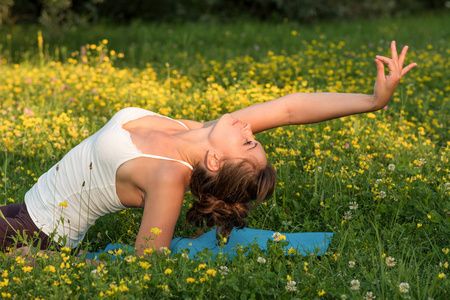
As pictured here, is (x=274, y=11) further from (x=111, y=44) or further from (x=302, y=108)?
(x=302, y=108)

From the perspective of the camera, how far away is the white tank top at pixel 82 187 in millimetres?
2768

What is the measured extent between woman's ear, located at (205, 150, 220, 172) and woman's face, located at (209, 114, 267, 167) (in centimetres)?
A: 3

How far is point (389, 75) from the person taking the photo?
8.61ft

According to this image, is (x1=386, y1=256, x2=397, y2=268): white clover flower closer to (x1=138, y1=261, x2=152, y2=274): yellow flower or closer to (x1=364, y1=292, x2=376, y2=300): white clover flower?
(x1=364, y1=292, x2=376, y2=300): white clover flower

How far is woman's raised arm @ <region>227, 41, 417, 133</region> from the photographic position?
2.62 m

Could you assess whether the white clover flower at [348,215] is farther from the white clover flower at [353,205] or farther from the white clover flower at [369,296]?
the white clover flower at [369,296]

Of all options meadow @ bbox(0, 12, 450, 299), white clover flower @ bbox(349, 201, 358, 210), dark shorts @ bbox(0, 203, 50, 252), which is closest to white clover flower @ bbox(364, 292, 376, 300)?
meadow @ bbox(0, 12, 450, 299)

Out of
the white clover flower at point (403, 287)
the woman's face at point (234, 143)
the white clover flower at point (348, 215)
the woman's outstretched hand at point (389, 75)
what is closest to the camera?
the white clover flower at point (403, 287)

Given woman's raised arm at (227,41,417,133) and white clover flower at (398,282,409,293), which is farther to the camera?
woman's raised arm at (227,41,417,133)

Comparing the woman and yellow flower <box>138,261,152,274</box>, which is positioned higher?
the woman

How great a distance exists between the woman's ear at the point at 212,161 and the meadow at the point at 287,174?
0.41 m

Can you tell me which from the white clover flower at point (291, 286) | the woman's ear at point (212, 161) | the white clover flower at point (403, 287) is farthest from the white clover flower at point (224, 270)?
the white clover flower at point (403, 287)

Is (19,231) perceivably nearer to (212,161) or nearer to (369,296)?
(212,161)

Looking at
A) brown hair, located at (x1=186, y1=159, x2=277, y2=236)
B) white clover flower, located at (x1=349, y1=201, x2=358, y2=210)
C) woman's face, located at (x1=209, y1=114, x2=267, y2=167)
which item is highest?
woman's face, located at (x1=209, y1=114, x2=267, y2=167)
